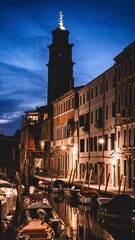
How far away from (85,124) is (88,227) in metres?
25.9

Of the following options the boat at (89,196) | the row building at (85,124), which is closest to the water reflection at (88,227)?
the boat at (89,196)

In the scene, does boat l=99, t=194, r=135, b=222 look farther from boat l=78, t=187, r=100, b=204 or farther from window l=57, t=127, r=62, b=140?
window l=57, t=127, r=62, b=140

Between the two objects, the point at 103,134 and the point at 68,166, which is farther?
the point at 68,166

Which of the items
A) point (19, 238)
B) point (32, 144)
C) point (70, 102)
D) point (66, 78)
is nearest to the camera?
point (19, 238)

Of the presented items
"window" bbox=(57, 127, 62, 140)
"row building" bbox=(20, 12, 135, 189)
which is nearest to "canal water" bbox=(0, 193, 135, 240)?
"row building" bbox=(20, 12, 135, 189)

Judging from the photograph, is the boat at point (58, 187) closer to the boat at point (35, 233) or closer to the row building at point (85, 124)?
the row building at point (85, 124)

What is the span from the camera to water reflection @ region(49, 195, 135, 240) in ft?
70.0

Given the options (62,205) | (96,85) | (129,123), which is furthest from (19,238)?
(96,85)

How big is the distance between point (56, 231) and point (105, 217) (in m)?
4.96

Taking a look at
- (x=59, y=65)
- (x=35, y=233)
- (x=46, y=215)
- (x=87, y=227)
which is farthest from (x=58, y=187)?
(x=59, y=65)

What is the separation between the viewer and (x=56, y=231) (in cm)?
2145

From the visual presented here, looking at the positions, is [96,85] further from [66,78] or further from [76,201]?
[66,78]

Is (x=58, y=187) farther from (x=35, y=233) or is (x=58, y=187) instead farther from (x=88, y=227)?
(x=35, y=233)

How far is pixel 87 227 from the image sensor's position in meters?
24.0
